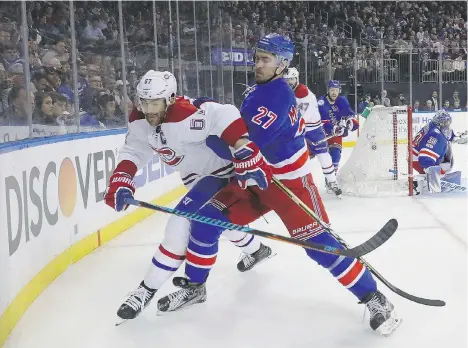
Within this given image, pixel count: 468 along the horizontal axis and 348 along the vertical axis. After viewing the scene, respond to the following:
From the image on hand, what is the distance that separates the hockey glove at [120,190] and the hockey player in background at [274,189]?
10.3 inches

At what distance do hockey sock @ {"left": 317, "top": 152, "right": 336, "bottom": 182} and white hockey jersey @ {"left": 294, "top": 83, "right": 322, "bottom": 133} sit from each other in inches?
10.6

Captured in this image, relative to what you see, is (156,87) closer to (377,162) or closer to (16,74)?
(16,74)

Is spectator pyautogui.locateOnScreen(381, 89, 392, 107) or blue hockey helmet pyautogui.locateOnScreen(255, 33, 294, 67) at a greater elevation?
blue hockey helmet pyautogui.locateOnScreen(255, 33, 294, 67)

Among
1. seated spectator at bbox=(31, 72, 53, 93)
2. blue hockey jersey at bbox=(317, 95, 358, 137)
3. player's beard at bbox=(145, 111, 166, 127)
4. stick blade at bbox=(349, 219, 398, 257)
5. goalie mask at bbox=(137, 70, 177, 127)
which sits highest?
seated spectator at bbox=(31, 72, 53, 93)

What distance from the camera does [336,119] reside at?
17.2ft

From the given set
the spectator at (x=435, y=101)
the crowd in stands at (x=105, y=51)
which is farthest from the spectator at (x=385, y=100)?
the spectator at (x=435, y=101)

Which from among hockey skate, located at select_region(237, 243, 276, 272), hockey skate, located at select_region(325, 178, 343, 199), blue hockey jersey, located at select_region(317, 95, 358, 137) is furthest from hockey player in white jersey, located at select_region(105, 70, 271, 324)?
blue hockey jersey, located at select_region(317, 95, 358, 137)

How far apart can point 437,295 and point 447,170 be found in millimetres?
2648

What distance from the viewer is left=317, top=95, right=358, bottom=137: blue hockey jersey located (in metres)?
5.23

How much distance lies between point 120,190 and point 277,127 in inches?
23.6

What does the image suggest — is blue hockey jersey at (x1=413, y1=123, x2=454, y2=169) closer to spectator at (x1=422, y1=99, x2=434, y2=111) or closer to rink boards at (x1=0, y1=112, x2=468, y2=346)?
rink boards at (x1=0, y1=112, x2=468, y2=346)

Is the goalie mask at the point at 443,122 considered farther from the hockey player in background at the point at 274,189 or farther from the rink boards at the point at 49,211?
the hockey player in background at the point at 274,189

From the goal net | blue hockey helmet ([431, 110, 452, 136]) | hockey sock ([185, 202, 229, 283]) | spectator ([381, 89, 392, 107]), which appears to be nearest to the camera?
hockey sock ([185, 202, 229, 283])

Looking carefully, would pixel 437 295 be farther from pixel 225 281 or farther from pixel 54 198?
pixel 54 198
